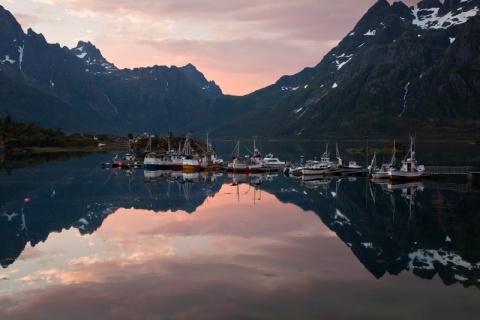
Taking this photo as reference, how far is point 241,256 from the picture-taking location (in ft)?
134

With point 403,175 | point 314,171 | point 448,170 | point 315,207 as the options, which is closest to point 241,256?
point 315,207

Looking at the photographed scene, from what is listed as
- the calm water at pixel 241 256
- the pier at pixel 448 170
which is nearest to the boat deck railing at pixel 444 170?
the pier at pixel 448 170

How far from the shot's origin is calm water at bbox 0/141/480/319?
97.1 feet

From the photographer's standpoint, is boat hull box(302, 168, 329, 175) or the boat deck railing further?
boat hull box(302, 168, 329, 175)

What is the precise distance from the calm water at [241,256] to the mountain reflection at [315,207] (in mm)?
209

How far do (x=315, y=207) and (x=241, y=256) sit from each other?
28.9 meters

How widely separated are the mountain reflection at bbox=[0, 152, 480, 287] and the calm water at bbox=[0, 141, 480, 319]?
21cm

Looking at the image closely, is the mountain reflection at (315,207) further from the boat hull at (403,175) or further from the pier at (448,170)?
the pier at (448,170)

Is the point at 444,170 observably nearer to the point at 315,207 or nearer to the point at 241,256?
the point at 315,207

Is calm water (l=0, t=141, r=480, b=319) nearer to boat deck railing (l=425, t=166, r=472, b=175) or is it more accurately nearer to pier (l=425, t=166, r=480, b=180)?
pier (l=425, t=166, r=480, b=180)

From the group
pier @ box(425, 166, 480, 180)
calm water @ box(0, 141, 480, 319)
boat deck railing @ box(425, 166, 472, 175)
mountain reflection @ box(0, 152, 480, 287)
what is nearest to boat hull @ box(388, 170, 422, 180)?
mountain reflection @ box(0, 152, 480, 287)

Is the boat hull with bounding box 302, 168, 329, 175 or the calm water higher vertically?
the boat hull with bounding box 302, 168, 329, 175

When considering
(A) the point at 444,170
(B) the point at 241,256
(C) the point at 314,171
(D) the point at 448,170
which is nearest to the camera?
(B) the point at 241,256

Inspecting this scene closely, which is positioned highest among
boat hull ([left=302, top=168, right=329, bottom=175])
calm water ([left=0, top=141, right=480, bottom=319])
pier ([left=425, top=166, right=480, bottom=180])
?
pier ([left=425, top=166, right=480, bottom=180])
